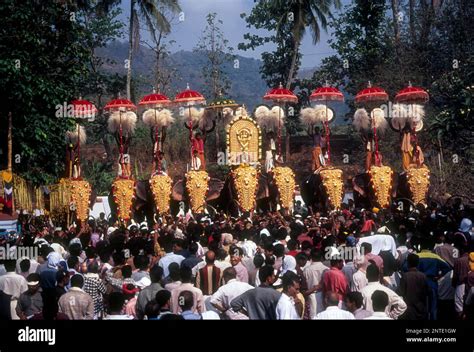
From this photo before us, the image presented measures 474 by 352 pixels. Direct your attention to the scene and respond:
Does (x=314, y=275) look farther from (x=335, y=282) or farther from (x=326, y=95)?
(x=326, y=95)

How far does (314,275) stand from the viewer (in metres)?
9.72

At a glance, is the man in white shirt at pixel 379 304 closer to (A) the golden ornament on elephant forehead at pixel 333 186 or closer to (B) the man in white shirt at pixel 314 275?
(B) the man in white shirt at pixel 314 275

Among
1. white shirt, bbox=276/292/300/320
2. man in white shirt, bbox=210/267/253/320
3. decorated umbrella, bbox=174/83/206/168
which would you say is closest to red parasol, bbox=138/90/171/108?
decorated umbrella, bbox=174/83/206/168

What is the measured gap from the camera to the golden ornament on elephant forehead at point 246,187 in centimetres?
1962

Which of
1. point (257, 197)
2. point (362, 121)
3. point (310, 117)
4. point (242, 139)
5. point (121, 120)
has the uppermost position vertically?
point (121, 120)

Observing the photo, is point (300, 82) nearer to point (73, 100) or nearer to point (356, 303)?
point (73, 100)

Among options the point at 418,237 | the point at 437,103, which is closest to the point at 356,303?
the point at 418,237

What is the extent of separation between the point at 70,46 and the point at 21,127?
2.62 metres

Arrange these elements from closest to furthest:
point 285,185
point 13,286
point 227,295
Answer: point 227,295
point 13,286
point 285,185

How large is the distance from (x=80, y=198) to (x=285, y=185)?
191 inches


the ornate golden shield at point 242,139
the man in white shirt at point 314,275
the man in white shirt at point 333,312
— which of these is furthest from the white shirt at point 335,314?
the ornate golden shield at point 242,139

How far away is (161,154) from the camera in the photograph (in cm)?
2102

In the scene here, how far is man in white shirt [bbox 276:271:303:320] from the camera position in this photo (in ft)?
26.8

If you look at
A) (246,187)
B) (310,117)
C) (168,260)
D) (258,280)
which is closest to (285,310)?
(258,280)
